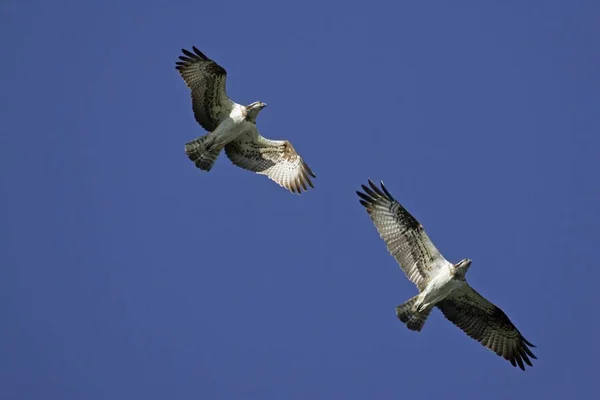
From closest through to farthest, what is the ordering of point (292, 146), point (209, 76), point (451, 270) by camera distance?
point (451, 270) → point (209, 76) → point (292, 146)

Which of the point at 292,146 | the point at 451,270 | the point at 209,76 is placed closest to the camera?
the point at 451,270

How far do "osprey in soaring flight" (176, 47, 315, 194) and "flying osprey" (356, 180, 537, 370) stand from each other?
2160 mm

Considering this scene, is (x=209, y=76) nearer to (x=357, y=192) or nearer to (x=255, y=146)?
(x=255, y=146)

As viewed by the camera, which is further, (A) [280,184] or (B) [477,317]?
(A) [280,184]

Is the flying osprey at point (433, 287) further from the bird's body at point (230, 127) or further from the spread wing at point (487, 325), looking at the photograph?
the bird's body at point (230, 127)

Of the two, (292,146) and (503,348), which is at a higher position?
(292,146)

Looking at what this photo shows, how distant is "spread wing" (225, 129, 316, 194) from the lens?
57.7 feet

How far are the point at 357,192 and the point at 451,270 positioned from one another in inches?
74.2

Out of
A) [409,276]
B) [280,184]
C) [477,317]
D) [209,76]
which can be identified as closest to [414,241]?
[409,276]

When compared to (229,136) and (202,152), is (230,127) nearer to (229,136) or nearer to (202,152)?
(229,136)

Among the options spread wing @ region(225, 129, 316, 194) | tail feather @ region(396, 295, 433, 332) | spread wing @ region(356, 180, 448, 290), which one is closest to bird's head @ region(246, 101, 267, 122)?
spread wing @ region(225, 129, 316, 194)

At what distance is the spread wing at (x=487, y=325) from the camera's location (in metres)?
15.8

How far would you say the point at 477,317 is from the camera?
16.0m

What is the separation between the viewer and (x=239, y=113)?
55.7ft
